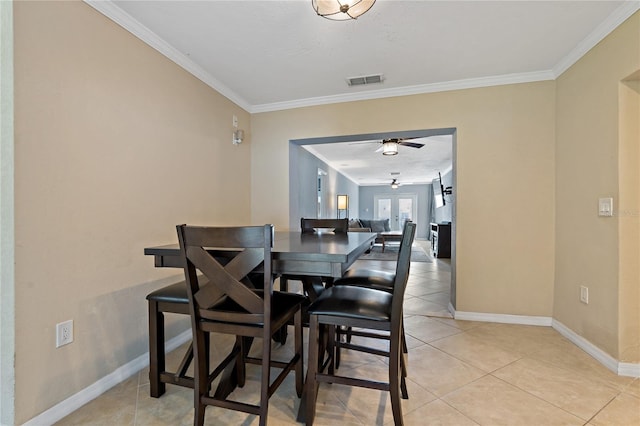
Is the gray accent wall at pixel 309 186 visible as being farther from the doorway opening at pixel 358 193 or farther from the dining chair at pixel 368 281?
the dining chair at pixel 368 281

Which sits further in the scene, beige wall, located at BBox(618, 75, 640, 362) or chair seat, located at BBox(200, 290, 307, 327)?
beige wall, located at BBox(618, 75, 640, 362)

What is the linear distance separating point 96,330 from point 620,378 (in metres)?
3.31

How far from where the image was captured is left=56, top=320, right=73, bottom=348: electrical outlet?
153 cm

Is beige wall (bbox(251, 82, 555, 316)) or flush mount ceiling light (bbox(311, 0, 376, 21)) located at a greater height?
flush mount ceiling light (bbox(311, 0, 376, 21))

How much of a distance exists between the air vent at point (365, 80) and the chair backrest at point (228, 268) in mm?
2201

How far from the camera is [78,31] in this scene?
164 centimetres

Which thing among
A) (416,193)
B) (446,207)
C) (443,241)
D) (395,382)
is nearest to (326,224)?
Answer: (395,382)

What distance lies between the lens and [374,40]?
2.20 metres

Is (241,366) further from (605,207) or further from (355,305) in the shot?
(605,207)

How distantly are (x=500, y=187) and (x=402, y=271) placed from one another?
2.05 m

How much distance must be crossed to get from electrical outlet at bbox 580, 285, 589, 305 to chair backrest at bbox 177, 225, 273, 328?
2.51 meters

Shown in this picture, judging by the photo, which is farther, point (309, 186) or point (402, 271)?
point (309, 186)

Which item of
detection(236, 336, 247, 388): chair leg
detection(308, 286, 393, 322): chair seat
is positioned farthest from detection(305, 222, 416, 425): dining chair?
detection(236, 336, 247, 388): chair leg

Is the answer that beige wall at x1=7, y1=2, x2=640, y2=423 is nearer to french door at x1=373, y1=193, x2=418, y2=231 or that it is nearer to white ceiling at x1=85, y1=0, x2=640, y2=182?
white ceiling at x1=85, y1=0, x2=640, y2=182
